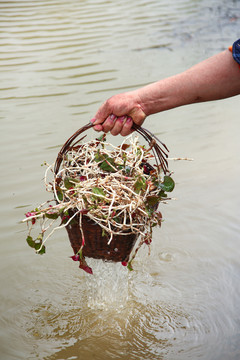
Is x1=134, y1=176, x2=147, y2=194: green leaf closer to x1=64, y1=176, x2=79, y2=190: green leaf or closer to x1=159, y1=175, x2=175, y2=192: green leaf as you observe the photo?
x1=159, y1=175, x2=175, y2=192: green leaf

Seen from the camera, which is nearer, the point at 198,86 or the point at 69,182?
the point at 69,182

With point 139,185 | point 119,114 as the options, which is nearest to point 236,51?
point 119,114

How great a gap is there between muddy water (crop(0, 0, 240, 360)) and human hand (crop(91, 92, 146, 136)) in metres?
0.63

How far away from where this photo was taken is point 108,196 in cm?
195

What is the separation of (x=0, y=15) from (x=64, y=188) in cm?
600

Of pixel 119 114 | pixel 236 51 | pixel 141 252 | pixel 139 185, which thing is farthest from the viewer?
pixel 141 252

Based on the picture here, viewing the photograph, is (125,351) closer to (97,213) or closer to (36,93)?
(97,213)

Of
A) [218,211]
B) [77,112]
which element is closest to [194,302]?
[218,211]

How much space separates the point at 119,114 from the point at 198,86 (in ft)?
1.13

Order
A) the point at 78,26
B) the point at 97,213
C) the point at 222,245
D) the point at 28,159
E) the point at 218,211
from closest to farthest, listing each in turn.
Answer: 1. the point at 97,213
2. the point at 222,245
3. the point at 218,211
4. the point at 28,159
5. the point at 78,26

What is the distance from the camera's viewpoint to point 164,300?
259cm

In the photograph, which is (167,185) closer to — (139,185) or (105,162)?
(139,185)

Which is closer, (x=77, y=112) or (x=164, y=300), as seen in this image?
(x=164, y=300)

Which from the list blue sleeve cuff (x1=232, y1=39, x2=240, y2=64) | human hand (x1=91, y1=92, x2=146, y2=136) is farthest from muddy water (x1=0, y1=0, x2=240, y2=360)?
blue sleeve cuff (x1=232, y1=39, x2=240, y2=64)
